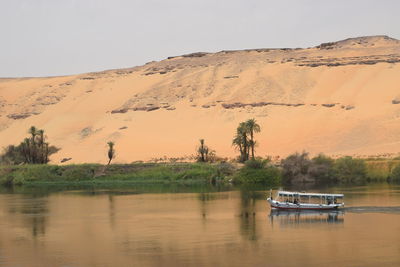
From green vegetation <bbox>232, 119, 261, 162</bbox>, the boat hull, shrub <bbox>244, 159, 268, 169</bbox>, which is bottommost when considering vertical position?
the boat hull

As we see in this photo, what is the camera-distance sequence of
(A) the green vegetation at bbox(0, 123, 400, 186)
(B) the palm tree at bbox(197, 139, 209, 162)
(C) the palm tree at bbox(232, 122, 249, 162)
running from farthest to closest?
(B) the palm tree at bbox(197, 139, 209, 162) → (C) the palm tree at bbox(232, 122, 249, 162) → (A) the green vegetation at bbox(0, 123, 400, 186)

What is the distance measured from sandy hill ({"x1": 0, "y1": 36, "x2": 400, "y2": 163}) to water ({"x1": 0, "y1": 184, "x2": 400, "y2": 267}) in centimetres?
2314

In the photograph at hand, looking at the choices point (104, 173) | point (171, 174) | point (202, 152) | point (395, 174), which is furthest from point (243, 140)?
point (395, 174)

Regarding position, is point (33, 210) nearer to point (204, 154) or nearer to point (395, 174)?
point (395, 174)

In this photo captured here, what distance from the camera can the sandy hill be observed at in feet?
208

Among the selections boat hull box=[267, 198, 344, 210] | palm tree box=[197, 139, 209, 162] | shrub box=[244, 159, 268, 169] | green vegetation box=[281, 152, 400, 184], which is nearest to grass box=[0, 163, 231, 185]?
palm tree box=[197, 139, 209, 162]

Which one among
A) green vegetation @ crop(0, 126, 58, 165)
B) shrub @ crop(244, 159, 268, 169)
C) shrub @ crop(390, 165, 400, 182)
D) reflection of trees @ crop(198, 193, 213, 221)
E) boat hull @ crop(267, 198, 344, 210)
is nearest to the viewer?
reflection of trees @ crop(198, 193, 213, 221)

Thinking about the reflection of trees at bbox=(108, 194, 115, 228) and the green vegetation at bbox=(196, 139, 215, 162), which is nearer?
the reflection of trees at bbox=(108, 194, 115, 228)

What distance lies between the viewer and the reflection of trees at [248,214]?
84.6 ft

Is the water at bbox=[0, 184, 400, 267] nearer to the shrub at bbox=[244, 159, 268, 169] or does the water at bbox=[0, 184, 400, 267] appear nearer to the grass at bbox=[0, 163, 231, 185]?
the shrub at bbox=[244, 159, 268, 169]

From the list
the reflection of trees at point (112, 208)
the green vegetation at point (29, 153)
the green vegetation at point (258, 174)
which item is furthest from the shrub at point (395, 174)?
the green vegetation at point (29, 153)

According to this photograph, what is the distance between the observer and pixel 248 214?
31453 mm

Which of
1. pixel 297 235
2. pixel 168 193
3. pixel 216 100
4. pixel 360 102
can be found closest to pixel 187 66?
pixel 216 100

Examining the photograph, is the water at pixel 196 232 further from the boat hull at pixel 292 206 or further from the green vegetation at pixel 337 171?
the green vegetation at pixel 337 171
